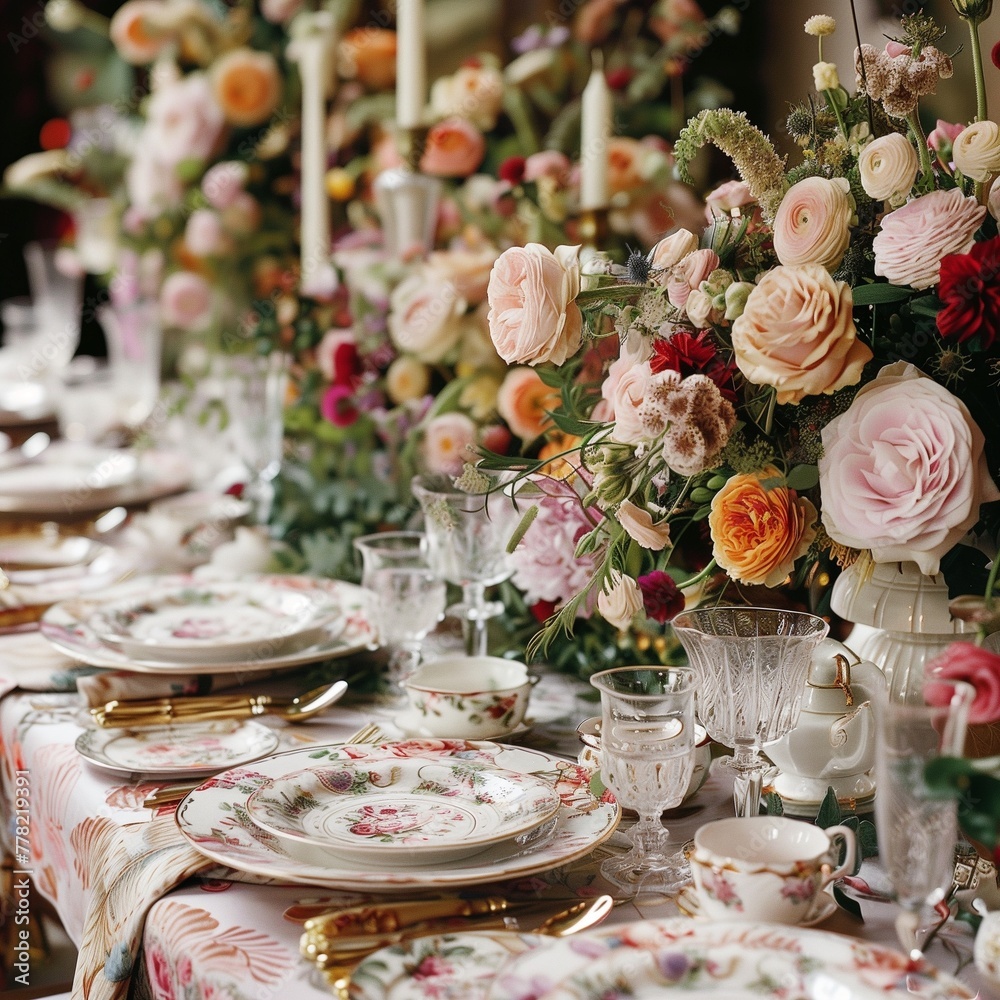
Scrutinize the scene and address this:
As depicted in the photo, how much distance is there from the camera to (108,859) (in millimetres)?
1037

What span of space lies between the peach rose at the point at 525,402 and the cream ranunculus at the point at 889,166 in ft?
1.78

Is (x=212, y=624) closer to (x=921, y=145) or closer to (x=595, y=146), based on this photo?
(x=595, y=146)

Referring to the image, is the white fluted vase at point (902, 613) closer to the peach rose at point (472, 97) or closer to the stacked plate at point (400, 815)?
the stacked plate at point (400, 815)

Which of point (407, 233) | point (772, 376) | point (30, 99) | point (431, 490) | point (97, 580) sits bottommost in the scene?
point (97, 580)

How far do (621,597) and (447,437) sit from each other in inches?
21.9

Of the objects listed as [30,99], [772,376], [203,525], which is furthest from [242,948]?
[30,99]

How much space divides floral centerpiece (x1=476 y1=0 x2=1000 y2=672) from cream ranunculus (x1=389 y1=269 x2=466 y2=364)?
55cm

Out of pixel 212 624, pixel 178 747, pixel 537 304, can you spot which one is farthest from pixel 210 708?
pixel 537 304

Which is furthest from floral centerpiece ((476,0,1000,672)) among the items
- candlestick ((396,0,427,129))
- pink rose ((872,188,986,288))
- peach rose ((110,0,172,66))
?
peach rose ((110,0,172,66))

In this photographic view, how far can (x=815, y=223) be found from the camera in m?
0.94

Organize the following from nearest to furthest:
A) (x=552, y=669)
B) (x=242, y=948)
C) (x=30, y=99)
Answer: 1. (x=242, y=948)
2. (x=552, y=669)
3. (x=30, y=99)

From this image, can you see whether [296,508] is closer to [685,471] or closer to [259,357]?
[259,357]

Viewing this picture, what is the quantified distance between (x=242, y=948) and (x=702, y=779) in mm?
408

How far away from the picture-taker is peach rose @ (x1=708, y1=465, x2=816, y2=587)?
960mm
